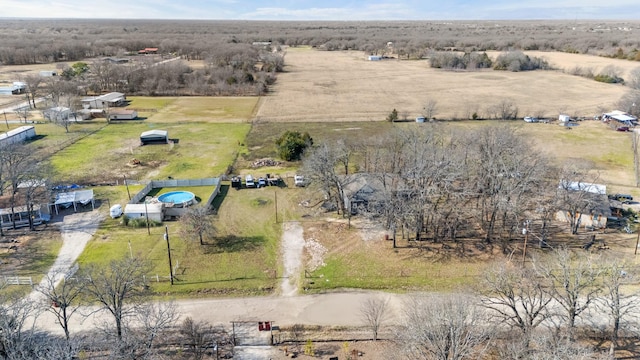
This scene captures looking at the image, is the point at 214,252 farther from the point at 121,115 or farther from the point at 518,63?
the point at 518,63

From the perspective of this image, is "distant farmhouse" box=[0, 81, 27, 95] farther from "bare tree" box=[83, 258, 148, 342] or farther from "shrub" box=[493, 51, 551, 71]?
"shrub" box=[493, 51, 551, 71]

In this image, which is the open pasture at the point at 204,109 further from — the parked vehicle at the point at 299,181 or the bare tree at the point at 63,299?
the bare tree at the point at 63,299

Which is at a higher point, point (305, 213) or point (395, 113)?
point (395, 113)

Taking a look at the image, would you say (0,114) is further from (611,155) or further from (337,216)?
(611,155)

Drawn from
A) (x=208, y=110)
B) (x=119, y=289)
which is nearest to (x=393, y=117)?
(x=208, y=110)

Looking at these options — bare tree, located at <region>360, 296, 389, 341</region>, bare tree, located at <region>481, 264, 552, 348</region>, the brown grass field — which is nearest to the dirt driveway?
bare tree, located at <region>360, 296, 389, 341</region>

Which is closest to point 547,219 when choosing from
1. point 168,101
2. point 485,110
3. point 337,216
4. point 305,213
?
point 337,216

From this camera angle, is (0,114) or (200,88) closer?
(0,114)
